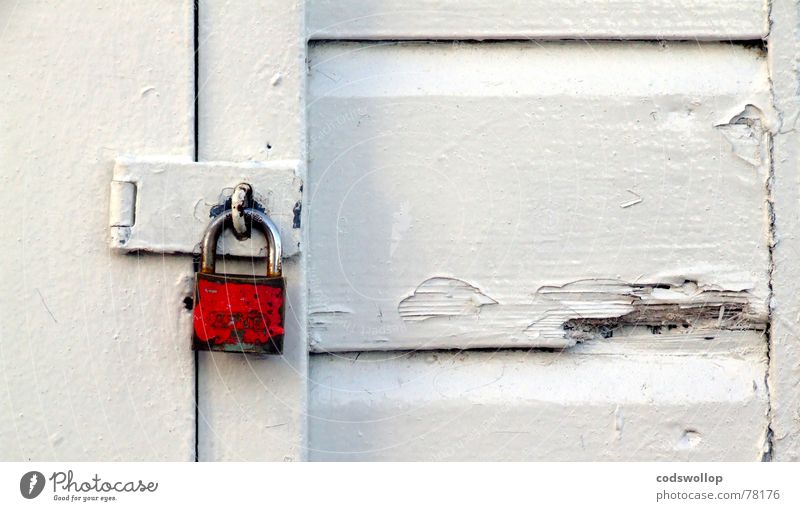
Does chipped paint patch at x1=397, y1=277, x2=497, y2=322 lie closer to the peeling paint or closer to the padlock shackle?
the padlock shackle

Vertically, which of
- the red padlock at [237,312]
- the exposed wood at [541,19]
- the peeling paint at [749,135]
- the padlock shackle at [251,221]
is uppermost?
the exposed wood at [541,19]

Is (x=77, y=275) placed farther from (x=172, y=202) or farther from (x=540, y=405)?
(x=540, y=405)

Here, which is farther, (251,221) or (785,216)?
(785,216)

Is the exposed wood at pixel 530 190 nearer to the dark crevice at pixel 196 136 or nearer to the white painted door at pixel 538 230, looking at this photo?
the white painted door at pixel 538 230

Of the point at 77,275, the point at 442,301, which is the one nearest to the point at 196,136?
the point at 77,275

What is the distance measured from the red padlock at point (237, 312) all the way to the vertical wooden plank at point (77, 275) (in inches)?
1.6

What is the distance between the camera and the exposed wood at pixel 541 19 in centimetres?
88

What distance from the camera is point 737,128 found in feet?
2.98

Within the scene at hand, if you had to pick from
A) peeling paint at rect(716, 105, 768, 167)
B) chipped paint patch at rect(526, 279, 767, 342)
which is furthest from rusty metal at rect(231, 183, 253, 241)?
peeling paint at rect(716, 105, 768, 167)

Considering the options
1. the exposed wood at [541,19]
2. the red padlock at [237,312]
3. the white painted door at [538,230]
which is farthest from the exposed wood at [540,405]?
the exposed wood at [541,19]

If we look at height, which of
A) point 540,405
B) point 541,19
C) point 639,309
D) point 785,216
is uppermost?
point 541,19

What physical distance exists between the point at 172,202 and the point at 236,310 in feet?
0.41

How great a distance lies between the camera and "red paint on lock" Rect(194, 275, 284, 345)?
77cm

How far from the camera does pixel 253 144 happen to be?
0.82 meters
